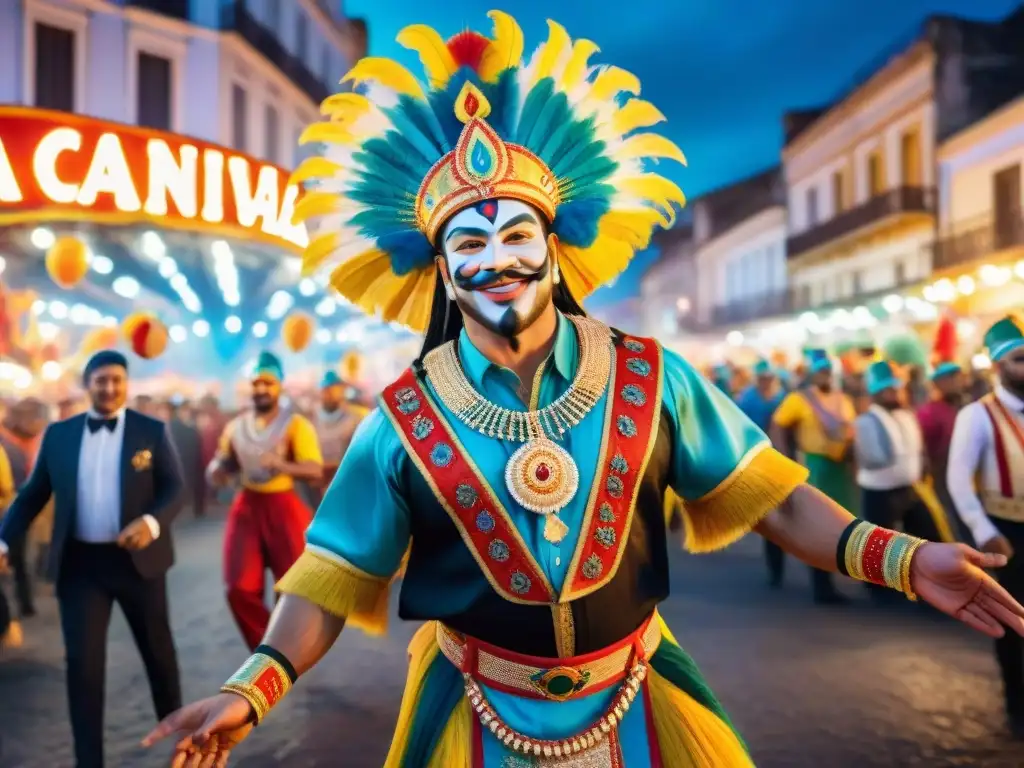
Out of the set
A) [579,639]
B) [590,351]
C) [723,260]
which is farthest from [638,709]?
[723,260]

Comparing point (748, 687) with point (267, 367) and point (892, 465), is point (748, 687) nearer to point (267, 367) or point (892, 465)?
point (892, 465)

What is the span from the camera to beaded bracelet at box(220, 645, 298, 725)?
6.53ft

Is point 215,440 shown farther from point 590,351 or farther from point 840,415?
point 590,351

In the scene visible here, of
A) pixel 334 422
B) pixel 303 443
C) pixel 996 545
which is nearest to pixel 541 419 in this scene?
pixel 996 545

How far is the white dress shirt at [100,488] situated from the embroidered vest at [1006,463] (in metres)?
4.29

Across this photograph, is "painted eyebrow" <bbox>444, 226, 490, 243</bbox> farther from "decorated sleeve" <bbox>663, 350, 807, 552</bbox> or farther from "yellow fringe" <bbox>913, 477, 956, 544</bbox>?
"yellow fringe" <bbox>913, 477, 956, 544</bbox>

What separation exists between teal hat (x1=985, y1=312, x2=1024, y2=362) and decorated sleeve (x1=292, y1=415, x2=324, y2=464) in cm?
414

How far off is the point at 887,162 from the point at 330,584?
2816 cm

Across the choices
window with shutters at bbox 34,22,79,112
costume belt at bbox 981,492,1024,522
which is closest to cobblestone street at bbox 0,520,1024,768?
costume belt at bbox 981,492,1024,522

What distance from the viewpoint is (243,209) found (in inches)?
524

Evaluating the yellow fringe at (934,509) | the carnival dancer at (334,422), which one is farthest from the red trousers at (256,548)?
the yellow fringe at (934,509)

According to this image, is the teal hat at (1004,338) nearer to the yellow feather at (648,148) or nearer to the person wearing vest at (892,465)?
the person wearing vest at (892,465)

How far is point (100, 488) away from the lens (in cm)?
457

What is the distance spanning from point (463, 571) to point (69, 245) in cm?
1002
